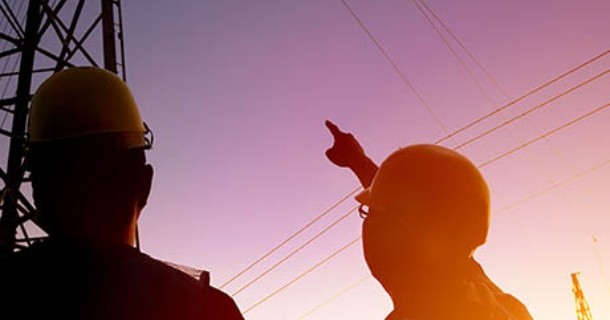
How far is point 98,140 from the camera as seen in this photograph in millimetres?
1510

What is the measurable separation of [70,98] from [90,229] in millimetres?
359

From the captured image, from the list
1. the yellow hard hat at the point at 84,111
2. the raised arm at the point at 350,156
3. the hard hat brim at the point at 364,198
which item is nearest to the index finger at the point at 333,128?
the raised arm at the point at 350,156

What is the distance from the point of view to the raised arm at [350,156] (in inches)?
139

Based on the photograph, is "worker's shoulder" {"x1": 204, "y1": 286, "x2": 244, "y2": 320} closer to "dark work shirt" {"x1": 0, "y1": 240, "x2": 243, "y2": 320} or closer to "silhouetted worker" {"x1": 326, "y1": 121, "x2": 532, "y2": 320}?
"dark work shirt" {"x1": 0, "y1": 240, "x2": 243, "y2": 320}

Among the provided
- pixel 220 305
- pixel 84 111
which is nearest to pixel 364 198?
pixel 220 305

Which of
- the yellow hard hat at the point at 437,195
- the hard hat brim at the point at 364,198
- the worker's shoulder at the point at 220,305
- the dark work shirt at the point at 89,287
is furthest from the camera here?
the hard hat brim at the point at 364,198

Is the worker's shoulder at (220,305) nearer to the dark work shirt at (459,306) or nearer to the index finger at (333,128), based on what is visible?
the dark work shirt at (459,306)

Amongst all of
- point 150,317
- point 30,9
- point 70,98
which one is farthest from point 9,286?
point 30,9

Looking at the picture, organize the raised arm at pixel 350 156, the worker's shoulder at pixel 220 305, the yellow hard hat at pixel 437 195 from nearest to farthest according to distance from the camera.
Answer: the worker's shoulder at pixel 220 305, the yellow hard hat at pixel 437 195, the raised arm at pixel 350 156

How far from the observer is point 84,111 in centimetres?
154

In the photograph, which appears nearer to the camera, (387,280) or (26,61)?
(387,280)

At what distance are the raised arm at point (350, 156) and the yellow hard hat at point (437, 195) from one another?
1376mm

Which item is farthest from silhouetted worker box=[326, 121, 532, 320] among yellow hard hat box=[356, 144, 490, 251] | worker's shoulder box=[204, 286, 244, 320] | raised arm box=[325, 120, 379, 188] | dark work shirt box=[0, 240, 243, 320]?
raised arm box=[325, 120, 379, 188]

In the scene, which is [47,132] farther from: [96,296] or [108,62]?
[108,62]
